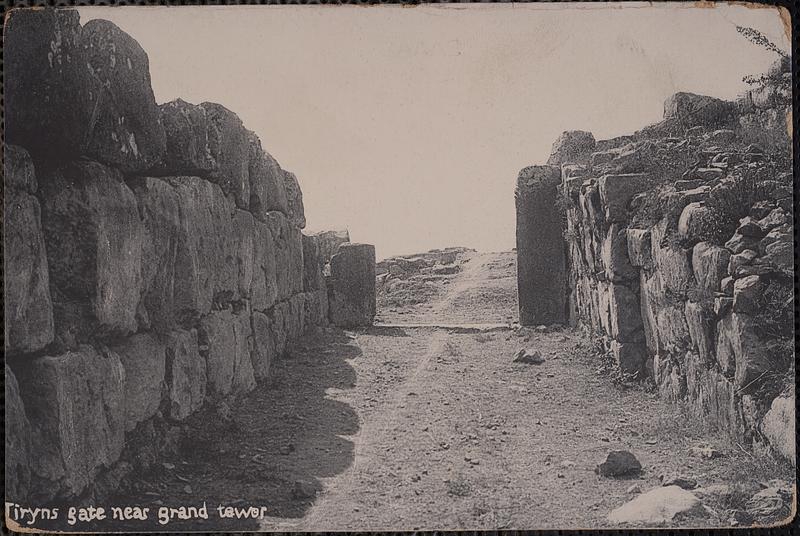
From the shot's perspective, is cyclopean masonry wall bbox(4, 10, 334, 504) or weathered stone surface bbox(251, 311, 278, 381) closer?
cyclopean masonry wall bbox(4, 10, 334, 504)

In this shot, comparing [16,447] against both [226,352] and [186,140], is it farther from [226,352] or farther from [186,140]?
[186,140]

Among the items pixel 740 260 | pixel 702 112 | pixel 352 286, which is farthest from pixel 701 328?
pixel 352 286

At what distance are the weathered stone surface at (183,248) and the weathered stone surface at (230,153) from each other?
22cm

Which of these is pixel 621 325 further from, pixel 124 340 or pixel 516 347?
pixel 124 340

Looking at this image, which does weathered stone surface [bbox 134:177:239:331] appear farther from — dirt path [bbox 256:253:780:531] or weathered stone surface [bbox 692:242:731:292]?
weathered stone surface [bbox 692:242:731:292]

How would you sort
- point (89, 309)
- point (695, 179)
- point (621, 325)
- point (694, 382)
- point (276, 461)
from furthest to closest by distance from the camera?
point (621, 325) → point (695, 179) → point (694, 382) → point (276, 461) → point (89, 309)

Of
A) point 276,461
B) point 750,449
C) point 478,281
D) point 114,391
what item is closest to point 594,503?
point 750,449

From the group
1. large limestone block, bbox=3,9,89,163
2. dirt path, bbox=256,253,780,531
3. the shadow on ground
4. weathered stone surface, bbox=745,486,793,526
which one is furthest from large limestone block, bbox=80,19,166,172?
weathered stone surface, bbox=745,486,793,526

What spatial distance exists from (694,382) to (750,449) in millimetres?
1019

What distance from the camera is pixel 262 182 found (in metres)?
8.03

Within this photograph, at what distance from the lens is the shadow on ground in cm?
475

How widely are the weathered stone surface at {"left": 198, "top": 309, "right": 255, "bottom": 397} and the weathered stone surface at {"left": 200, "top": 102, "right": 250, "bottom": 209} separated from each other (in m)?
1.13

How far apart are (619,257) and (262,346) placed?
367 centimetres

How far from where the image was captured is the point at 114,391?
15.0ft
